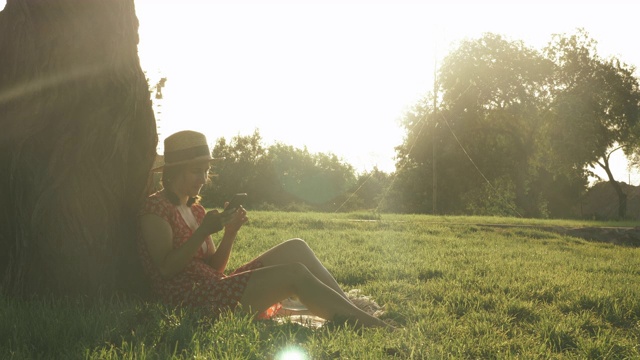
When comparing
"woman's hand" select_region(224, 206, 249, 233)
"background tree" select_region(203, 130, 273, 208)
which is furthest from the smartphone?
"background tree" select_region(203, 130, 273, 208)

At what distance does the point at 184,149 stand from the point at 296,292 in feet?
4.93

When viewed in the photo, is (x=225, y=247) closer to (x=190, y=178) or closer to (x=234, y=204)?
(x=234, y=204)

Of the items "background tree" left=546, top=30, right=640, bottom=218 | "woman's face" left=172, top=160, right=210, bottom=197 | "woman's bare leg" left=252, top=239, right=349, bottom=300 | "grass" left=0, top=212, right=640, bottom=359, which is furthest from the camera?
"background tree" left=546, top=30, right=640, bottom=218

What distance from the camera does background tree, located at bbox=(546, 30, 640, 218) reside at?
122ft

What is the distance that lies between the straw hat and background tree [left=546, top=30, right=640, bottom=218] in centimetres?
3707

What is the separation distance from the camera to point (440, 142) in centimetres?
4228

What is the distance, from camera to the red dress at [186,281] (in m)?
4.36

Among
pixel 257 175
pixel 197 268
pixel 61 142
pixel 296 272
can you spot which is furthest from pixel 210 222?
pixel 257 175

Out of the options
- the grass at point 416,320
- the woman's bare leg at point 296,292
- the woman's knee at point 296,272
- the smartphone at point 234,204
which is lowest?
the grass at point 416,320

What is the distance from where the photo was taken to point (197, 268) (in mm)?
4504

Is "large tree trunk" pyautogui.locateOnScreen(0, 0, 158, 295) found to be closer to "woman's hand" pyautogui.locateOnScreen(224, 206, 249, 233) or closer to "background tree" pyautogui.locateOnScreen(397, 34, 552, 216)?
"woman's hand" pyautogui.locateOnScreen(224, 206, 249, 233)

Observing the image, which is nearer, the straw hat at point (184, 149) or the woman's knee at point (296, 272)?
the woman's knee at point (296, 272)

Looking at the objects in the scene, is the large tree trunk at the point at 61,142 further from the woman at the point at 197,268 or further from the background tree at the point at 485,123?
the background tree at the point at 485,123

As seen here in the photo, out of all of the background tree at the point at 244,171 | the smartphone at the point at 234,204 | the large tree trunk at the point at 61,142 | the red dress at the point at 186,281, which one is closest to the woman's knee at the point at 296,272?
the red dress at the point at 186,281
